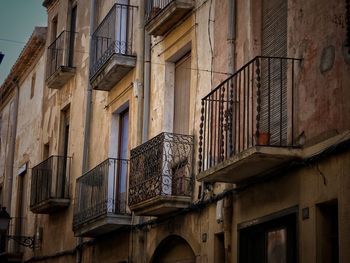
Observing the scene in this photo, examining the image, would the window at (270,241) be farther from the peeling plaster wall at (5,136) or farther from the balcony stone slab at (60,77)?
the peeling plaster wall at (5,136)

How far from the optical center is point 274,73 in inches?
458

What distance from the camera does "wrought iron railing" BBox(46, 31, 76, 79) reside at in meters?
21.2

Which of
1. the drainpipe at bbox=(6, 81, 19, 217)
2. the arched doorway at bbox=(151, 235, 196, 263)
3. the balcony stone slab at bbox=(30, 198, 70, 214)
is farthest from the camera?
the drainpipe at bbox=(6, 81, 19, 217)

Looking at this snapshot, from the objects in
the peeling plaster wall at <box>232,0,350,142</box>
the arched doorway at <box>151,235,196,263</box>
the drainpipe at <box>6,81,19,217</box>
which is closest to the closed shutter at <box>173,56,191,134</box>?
the arched doorway at <box>151,235,196,263</box>

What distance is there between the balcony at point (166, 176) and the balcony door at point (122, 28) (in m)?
3.22

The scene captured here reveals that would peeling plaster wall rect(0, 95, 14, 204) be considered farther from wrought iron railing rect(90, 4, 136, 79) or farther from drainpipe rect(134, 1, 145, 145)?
drainpipe rect(134, 1, 145, 145)

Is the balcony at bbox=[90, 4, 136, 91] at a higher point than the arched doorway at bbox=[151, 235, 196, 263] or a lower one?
higher

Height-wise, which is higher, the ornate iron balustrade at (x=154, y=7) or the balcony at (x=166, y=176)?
the ornate iron balustrade at (x=154, y=7)

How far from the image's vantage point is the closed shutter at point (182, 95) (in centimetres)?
1458

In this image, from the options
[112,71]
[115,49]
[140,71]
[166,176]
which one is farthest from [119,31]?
[166,176]

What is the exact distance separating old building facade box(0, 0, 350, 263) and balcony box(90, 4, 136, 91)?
0.09 ft

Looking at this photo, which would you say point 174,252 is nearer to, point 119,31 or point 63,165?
point 119,31

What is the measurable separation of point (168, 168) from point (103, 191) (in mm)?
2960

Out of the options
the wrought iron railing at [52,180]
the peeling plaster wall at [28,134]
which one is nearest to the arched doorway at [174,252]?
the wrought iron railing at [52,180]
